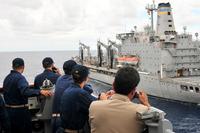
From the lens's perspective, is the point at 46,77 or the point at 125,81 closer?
the point at 125,81

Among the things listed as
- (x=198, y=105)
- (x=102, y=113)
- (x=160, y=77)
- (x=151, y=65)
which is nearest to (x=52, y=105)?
(x=102, y=113)

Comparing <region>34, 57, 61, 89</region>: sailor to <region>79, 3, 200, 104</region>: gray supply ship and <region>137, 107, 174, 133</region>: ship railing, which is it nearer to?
<region>137, 107, 174, 133</region>: ship railing

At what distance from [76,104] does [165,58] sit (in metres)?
32.1

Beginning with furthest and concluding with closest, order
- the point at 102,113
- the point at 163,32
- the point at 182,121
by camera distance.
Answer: the point at 163,32 < the point at 182,121 < the point at 102,113

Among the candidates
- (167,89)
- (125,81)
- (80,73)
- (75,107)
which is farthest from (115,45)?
(125,81)

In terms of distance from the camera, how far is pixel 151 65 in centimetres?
3650

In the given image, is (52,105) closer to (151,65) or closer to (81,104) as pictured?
(81,104)

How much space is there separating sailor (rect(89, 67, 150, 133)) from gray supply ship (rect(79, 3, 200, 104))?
27.1 meters

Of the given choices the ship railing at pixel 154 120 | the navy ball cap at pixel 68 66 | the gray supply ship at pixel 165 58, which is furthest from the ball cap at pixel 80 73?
the gray supply ship at pixel 165 58

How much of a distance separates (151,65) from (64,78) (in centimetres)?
3202

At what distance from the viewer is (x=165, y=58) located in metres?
35.3

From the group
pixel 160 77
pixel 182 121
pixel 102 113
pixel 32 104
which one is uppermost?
pixel 102 113

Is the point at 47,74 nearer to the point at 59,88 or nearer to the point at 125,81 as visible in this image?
the point at 59,88

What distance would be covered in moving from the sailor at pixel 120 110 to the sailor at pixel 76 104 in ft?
3.34
